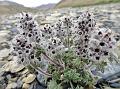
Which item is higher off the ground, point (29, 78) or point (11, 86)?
point (29, 78)

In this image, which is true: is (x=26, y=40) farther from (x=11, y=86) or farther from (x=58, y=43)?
(x=11, y=86)

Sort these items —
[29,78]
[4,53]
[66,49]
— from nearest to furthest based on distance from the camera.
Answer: [66,49] < [29,78] < [4,53]

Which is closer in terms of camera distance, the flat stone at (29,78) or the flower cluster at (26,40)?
the flower cluster at (26,40)

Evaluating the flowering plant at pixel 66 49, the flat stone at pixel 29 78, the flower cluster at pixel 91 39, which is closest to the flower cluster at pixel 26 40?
the flowering plant at pixel 66 49

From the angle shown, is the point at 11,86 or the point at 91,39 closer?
the point at 91,39

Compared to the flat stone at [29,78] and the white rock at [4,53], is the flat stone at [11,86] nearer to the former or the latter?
the flat stone at [29,78]

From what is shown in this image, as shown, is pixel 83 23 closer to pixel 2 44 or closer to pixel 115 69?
pixel 115 69

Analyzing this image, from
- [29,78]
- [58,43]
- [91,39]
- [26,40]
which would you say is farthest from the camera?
[29,78]

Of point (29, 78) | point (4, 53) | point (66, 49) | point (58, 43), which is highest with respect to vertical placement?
point (58, 43)

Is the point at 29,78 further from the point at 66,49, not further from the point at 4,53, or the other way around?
the point at 4,53

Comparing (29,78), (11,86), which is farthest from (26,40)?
(11,86)
